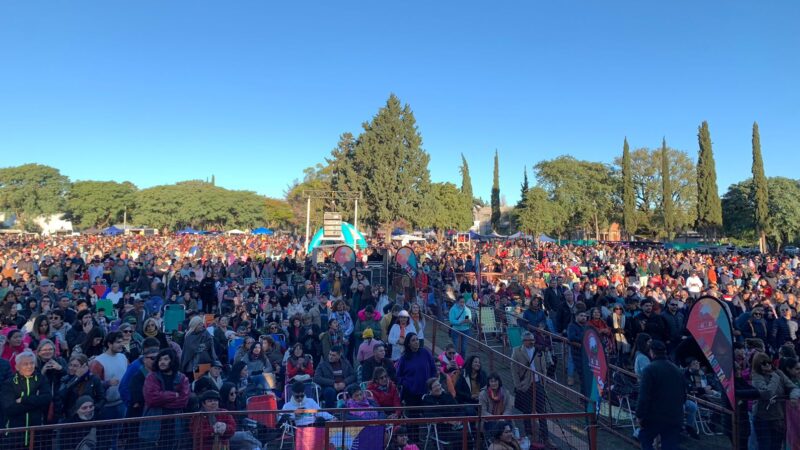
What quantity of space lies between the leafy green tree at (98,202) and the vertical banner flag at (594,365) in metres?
86.5

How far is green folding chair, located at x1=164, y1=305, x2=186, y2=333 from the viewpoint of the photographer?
34.2ft

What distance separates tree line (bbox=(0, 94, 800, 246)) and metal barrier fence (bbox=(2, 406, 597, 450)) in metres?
22.4

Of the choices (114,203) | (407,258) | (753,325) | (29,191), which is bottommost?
(753,325)

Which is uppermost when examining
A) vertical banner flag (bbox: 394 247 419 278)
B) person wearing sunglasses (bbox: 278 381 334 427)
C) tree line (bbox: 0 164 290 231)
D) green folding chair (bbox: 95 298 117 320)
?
tree line (bbox: 0 164 290 231)

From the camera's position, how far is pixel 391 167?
4553 centimetres

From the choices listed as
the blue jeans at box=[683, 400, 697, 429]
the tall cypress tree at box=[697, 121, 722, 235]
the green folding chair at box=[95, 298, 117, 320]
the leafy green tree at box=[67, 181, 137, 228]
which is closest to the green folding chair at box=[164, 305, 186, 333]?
the green folding chair at box=[95, 298, 117, 320]

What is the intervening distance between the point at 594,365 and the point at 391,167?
40037 millimetres

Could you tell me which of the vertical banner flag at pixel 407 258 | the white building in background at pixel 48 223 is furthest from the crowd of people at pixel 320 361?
the white building in background at pixel 48 223

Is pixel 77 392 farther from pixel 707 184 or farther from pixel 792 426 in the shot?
pixel 707 184

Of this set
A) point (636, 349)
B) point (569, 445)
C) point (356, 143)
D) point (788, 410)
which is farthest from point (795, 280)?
point (356, 143)

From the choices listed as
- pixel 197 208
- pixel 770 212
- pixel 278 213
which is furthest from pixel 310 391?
pixel 278 213

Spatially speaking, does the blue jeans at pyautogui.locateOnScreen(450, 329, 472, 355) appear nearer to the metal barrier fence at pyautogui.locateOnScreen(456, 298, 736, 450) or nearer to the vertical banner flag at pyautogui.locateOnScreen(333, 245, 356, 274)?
the metal barrier fence at pyautogui.locateOnScreen(456, 298, 736, 450)

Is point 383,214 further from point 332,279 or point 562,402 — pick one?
point 562,402

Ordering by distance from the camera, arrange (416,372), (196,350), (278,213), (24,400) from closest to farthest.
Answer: (24,400), (416,372), (196,350), (278,213)
